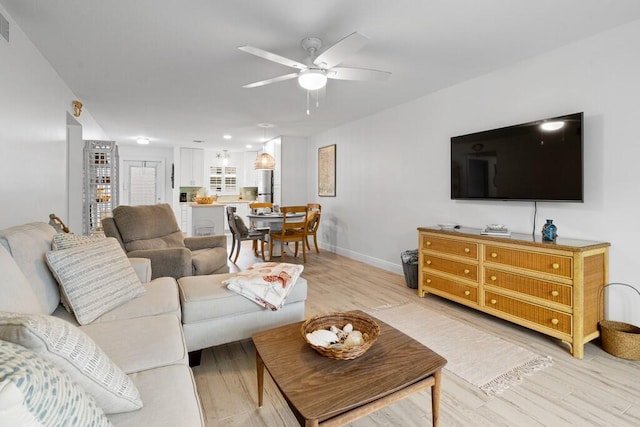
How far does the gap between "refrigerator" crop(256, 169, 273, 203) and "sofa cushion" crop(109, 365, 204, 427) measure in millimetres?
6815

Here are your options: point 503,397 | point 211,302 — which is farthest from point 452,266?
point 211,302

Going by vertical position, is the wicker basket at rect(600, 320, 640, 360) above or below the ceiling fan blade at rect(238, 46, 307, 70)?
below

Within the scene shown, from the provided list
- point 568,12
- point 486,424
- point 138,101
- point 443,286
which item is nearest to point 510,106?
point 568,12

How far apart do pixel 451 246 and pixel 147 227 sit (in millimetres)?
3063

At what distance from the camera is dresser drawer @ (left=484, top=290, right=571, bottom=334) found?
2345mm

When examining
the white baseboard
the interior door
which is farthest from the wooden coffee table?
the interior door

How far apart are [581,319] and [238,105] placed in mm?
4385

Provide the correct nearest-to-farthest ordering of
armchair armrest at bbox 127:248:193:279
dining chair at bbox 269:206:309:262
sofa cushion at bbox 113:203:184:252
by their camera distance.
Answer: armchair armrest at bbox 127:248:193:279
sofa cushion at bbox 113:203:184:252
dining chair at bbox 269:206:309:262

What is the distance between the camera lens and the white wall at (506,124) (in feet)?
7.92

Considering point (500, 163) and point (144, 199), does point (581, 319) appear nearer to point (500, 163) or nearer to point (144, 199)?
point (500, 163)

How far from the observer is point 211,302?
6.64 feet

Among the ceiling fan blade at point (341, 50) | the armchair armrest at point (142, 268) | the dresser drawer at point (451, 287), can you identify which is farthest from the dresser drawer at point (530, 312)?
the armchair armrest at point (142, 268)

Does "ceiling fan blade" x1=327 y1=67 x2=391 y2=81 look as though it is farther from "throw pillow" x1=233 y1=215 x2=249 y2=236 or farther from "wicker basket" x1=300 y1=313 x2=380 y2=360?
"throw pillow" x1=233 y1=215 x2=249 y2=236

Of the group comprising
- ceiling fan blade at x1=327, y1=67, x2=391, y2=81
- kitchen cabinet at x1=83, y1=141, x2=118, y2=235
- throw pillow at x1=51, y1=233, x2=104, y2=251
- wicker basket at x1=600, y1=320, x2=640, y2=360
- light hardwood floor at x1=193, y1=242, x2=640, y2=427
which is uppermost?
ceiling fan blade at x1=327, y1=67, x2=391, y2=81
